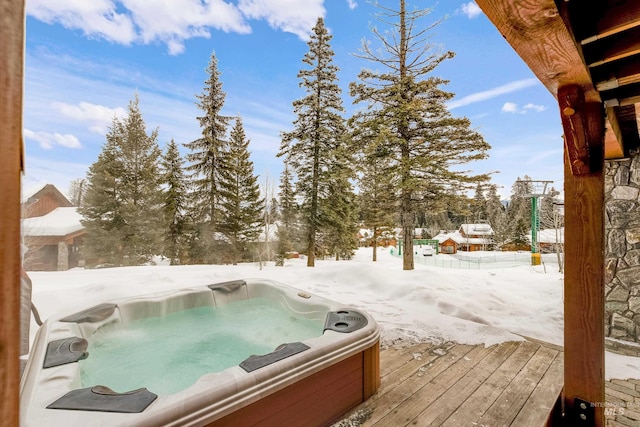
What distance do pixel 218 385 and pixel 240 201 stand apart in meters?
12.1

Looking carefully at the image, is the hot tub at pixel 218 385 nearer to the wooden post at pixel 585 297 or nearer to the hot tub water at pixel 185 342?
the hot tub water at pixel 185 342

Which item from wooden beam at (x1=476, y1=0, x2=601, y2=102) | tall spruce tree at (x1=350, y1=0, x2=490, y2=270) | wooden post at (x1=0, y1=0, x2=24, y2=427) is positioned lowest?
wooden post at (x1=0, y1=0, x2=24, y2=427)

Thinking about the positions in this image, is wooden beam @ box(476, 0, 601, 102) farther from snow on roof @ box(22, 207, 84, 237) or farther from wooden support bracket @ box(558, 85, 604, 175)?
snow on roof @ box(22, 207, 84, 237)

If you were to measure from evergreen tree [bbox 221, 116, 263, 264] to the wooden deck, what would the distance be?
1074cm

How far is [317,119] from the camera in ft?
33.8

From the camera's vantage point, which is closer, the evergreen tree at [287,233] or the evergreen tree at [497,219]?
the evergreen tree at [287,233]

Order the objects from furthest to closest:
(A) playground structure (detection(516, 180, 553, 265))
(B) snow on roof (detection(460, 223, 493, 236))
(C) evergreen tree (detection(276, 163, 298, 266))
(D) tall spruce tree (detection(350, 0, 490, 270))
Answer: (B) snow on roof (detection(460, 223, 493, 236))
(C) evergreen tree (detection(276, 163, 298, 266))
(A) playground structure (detection(516, 180, 553, 265))
(D) tall spruce tree (detection(350, 0, 490, 270))

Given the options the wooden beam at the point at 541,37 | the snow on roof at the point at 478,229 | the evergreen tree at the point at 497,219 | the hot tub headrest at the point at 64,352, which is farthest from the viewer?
the snow on roof at the point at 478,229

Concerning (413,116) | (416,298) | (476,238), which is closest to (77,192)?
(413,116)

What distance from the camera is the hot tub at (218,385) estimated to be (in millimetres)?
1362

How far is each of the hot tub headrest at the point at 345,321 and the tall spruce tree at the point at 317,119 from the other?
7.72m

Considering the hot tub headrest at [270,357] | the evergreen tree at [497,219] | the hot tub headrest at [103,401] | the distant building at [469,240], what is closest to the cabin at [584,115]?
the hot tub headrest at [270,357]

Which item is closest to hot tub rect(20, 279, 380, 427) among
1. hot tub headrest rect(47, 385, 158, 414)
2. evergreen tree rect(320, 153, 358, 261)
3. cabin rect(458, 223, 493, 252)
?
hot tub headrest rect(47, 385, 158, 414)

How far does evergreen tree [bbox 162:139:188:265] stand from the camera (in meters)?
11.8
